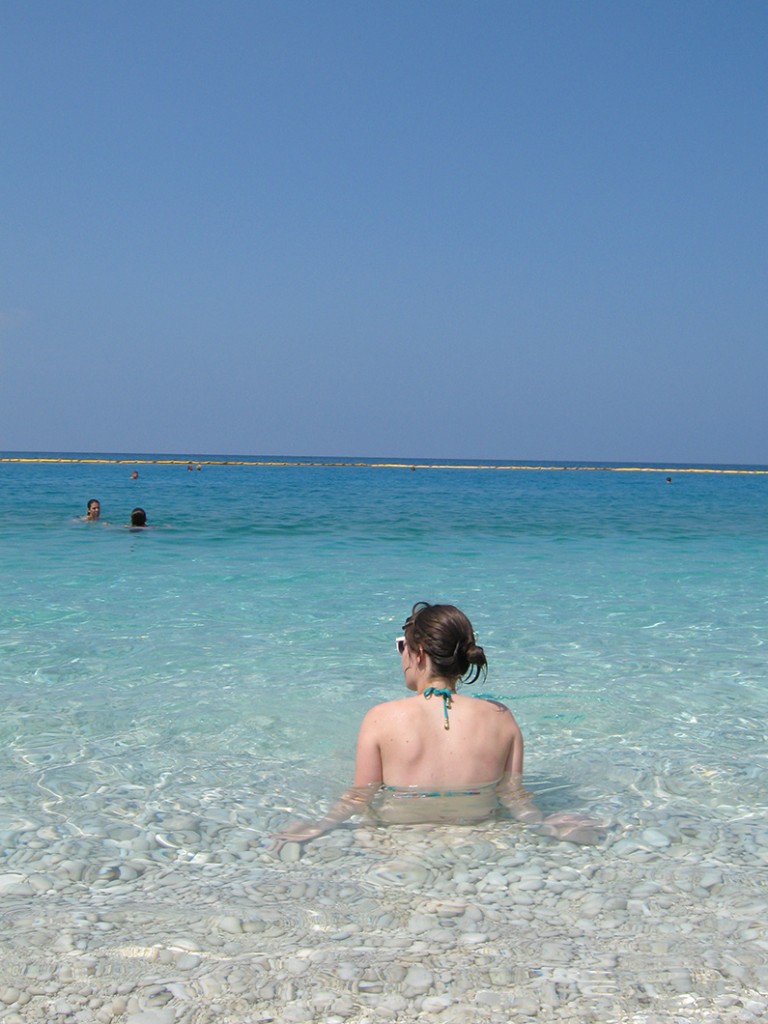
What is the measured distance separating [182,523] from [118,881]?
2089 cm

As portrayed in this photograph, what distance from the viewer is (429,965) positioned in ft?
9.68

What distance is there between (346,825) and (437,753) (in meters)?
0.58

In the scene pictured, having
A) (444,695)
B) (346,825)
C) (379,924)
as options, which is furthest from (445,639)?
(379,924)

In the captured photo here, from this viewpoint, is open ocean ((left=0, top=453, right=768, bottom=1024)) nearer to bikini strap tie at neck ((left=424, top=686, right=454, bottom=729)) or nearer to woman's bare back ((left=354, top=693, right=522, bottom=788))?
woman's bare back ((left=354, top=693, right=522, bottom=788))

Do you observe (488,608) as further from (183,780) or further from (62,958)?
(62,958)

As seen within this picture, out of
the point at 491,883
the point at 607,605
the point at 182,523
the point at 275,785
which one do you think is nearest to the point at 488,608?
the point at 607,605

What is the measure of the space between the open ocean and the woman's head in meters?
0.80

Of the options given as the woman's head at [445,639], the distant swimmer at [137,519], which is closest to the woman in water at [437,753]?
the woman's head at [445,639]

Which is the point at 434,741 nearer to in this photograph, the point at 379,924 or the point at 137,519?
the point at 379,924

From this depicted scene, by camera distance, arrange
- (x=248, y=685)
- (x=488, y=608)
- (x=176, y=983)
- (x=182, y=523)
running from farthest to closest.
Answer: (x=182, y=523)
(x=488, y=608)
(x=248, y=685)
(x=176, y=983)

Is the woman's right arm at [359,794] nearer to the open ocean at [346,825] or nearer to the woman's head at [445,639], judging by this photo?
the open ocean at [346,825]

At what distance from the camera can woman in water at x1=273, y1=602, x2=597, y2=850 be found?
13.2 feet

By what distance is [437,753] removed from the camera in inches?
163

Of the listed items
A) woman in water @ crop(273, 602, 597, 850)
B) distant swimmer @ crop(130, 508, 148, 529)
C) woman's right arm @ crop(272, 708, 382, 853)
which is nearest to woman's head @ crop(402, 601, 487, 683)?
woman in water @ crop(273, 602, 597, 850)
